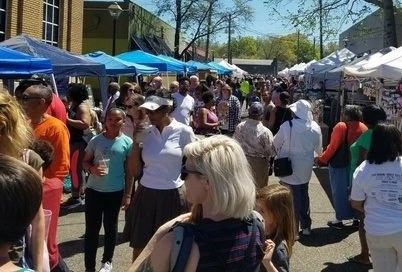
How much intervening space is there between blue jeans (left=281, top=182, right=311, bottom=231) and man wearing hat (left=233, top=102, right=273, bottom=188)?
0.42 metres

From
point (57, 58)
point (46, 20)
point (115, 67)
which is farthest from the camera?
point (46, 20)

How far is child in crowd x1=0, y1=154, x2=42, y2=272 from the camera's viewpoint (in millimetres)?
1710

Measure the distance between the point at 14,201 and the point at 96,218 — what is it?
366 cm

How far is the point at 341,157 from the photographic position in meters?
7.50

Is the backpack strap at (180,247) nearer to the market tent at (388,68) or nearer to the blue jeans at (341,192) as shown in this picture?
the blue jeans at (341,192)

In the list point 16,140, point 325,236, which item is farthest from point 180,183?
point 325,236

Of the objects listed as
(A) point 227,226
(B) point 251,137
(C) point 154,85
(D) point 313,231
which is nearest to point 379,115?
(B) point 251,137

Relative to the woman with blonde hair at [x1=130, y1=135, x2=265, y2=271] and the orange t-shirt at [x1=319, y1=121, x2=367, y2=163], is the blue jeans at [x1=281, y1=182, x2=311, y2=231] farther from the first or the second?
the woman with blonde hair at [x1=130, y1=135, x2=265, y2=271]

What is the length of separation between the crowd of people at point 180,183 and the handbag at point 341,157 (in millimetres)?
13

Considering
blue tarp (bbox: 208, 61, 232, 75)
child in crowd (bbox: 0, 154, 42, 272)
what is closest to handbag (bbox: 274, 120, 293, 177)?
child in crowd (bbox: 0, 154, 42, 272)

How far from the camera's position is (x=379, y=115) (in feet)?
20.0

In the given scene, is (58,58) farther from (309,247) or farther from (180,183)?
(180,183)

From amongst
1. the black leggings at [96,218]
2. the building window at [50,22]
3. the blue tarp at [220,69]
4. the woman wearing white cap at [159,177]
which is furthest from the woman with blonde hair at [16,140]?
the blue tarp at [220,69]

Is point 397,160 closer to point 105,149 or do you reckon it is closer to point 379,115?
point 379,115
